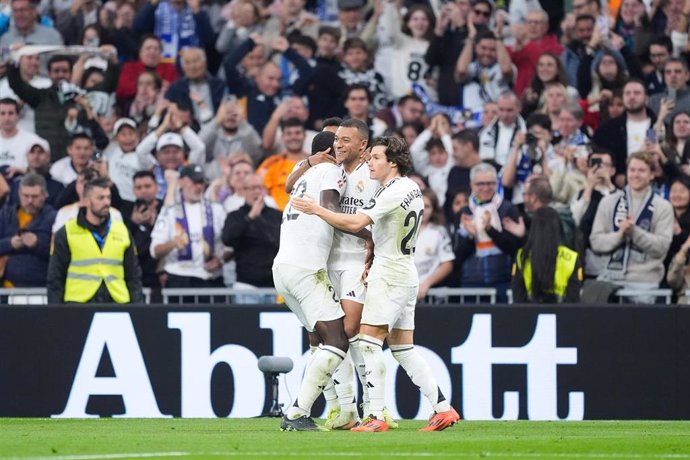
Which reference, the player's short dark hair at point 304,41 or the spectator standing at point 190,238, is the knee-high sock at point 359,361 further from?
the player's short dark hair at point 304,41

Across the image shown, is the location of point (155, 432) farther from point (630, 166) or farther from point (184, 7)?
point (184, 7)

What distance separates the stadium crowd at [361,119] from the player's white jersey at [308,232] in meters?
3.88

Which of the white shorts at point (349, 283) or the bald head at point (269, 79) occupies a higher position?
the bald head at point (269, 79)

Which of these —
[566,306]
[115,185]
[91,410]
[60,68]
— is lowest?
[91,410]

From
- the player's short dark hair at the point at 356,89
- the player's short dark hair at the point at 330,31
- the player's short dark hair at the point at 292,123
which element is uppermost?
the player's short dark hair at the point at 330,31

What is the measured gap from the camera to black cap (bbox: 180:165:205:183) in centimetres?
1611

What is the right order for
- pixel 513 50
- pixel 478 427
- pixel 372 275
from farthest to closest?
pixel 513 50 → pixel 478 427 → pixel 372 275

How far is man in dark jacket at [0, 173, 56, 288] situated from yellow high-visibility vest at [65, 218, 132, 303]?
155 cm

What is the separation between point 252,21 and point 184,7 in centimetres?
96

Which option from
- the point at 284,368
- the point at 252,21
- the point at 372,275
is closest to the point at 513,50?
the point at 252,21

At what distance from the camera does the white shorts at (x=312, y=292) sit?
1089 centimetres

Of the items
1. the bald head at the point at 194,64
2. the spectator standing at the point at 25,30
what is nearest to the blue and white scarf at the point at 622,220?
the bald head at the point at 194,64

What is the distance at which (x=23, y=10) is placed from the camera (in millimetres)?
19156

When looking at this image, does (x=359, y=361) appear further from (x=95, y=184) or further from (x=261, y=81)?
Answer: (x=261, y=81)
